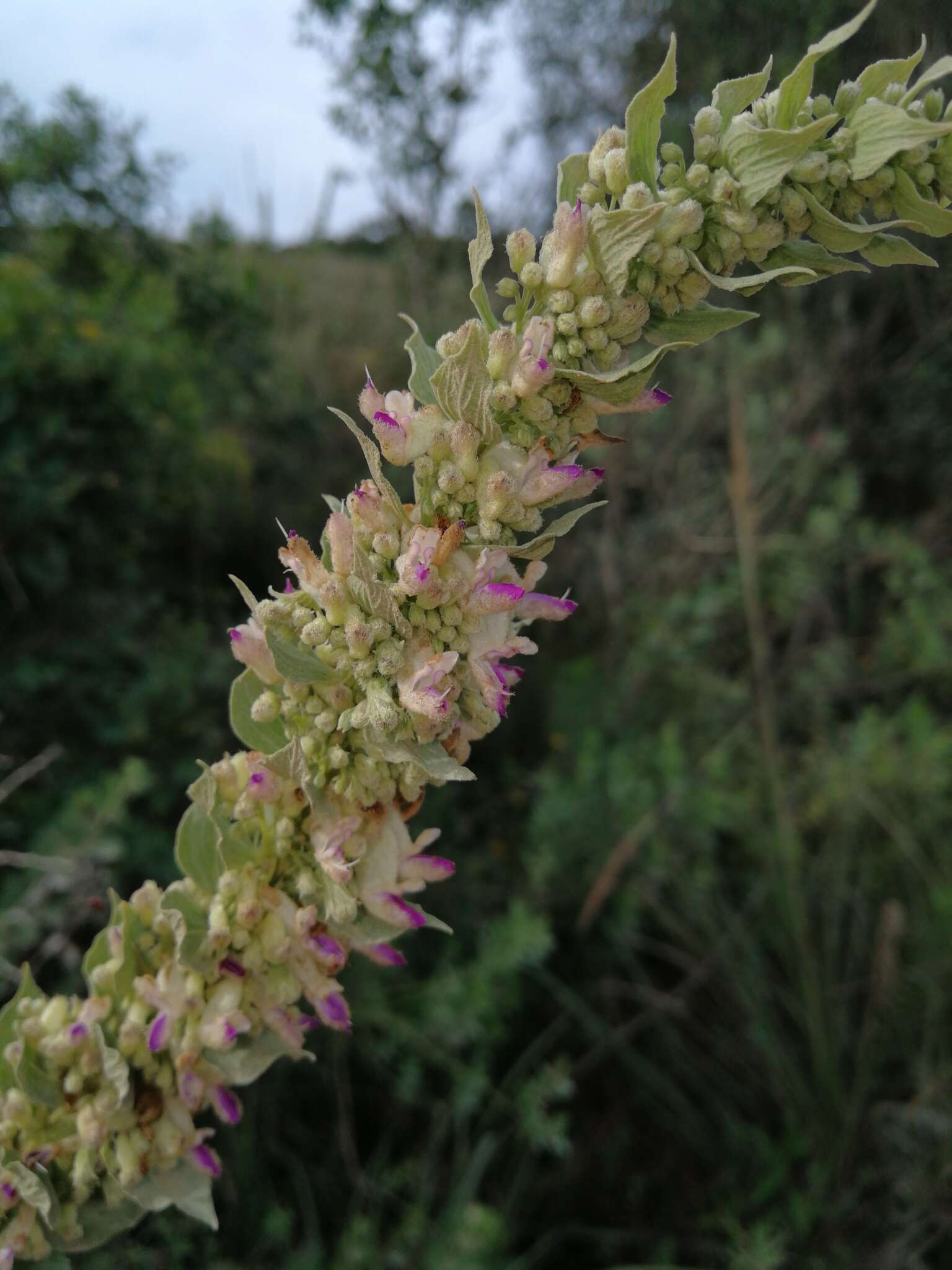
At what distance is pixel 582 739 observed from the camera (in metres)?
2.95

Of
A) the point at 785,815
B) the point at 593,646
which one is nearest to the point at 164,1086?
the point at 785,815

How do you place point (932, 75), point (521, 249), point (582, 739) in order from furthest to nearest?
point (582, 739) < point (521, 249) < point (932, 75)

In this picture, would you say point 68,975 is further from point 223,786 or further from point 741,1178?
point 741,1178

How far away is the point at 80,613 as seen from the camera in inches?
89.3

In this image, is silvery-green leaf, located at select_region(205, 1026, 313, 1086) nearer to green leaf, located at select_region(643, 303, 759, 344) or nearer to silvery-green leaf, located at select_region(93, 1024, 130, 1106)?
silvery-green leaf, located at select_region(93, 1024, 130, 1106)

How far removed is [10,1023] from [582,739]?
7.72ft

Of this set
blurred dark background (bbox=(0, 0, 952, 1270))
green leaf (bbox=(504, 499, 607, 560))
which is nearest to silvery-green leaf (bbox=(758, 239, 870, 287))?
green leaf (bbox=(504, 499, 607, 560))

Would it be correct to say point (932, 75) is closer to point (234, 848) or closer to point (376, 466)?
point (376, 466)

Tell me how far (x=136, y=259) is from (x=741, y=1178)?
309 centimetres

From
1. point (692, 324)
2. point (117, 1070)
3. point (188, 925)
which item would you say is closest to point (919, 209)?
point (692, 324)

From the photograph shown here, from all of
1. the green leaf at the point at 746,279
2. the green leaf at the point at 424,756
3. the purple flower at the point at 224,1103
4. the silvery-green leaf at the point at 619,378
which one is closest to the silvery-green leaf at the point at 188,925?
the purple flower at the point at 224,1103

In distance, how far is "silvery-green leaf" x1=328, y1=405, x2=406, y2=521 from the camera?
1.80ft

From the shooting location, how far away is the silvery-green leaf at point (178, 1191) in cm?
68

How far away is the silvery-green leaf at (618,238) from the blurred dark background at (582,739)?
101cm
